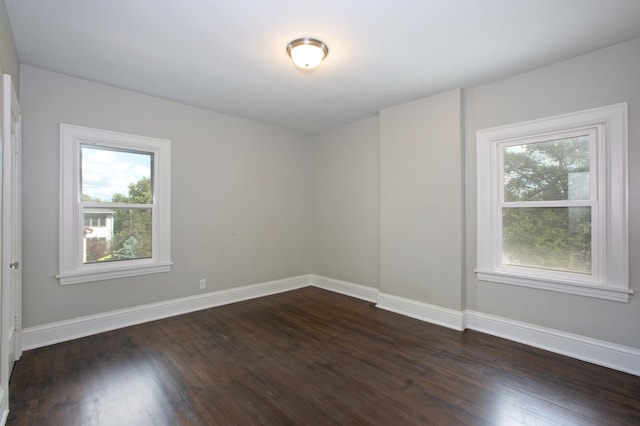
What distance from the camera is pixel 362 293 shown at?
4750mm

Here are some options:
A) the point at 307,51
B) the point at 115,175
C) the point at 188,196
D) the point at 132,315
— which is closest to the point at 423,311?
the point at 307,51

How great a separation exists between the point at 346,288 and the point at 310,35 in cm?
372

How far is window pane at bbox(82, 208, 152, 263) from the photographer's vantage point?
11.1 feet

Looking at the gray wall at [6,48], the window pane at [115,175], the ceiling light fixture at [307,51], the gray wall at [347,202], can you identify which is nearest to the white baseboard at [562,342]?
the gray wall at [347,202]

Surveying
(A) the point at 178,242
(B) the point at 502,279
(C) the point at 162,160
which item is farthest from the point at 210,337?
(B) the point at 502,279

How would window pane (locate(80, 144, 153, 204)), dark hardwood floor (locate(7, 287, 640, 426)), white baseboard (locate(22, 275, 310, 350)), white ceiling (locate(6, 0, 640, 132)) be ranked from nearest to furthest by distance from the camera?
dark hardwood floor (locate(7, 287, 640, 426)) < white ceiling (locate(6, 0, 640, 132)) < white baseboard (locate(22, 275, 310, 350)) < window pane (locate(80, 144, 153, 204))

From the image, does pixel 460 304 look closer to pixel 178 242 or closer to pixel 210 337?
pixel 210 337

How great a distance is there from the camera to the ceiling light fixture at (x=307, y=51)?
2.52 m

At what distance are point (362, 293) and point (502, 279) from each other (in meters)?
2.04

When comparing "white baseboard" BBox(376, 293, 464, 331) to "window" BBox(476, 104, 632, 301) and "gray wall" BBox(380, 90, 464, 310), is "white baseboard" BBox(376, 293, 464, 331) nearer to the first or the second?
"gray wall" BBox(380, 90, 464, 310)

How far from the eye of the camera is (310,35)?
247 cm

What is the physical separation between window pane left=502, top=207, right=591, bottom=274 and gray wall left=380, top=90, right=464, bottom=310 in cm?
50

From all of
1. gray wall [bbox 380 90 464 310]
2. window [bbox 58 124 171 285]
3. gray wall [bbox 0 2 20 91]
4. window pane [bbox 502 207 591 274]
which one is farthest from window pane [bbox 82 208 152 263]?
window pane [bbox 502 207 591 274]

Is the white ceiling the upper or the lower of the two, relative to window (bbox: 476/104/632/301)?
upper
